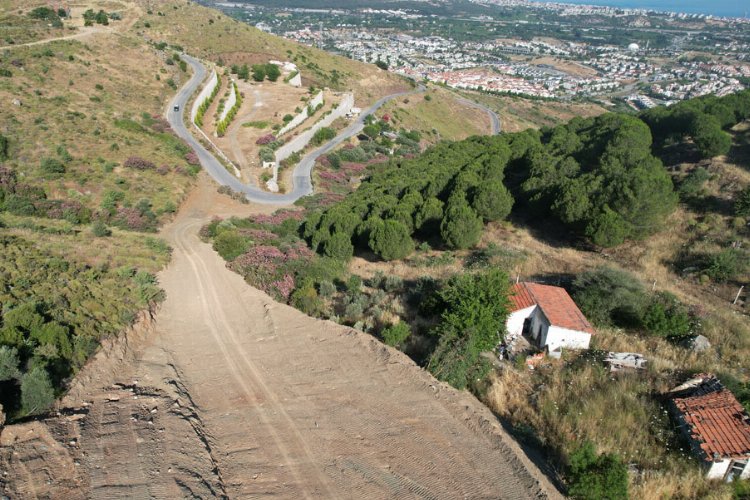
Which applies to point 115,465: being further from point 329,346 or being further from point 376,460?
point 329,346

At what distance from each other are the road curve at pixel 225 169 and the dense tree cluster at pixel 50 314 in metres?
19.2

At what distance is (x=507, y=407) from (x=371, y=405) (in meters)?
3.75

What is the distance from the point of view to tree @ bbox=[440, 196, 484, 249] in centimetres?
2511

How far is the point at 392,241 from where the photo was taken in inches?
980

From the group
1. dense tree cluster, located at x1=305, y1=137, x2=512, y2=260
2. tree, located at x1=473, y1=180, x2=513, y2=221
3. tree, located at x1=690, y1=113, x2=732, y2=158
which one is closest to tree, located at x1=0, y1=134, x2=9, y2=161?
dense tree cluster, located at x1=305, y1=137, x2=512, y2=260

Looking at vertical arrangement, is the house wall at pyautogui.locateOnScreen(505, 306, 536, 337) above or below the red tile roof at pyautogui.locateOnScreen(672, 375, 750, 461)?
below

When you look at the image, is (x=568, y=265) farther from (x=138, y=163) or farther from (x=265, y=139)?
(x=265, y=139)

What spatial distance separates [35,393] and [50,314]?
5.06 meters

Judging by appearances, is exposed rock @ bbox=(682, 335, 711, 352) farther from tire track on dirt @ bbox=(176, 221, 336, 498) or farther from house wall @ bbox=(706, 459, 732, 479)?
tire track on dirt @ bbox=(176, 221, 336, 498)

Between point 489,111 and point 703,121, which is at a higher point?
point 703,121

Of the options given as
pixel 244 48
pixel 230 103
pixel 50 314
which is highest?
pixel 244 48

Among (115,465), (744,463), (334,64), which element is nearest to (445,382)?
(744,463)

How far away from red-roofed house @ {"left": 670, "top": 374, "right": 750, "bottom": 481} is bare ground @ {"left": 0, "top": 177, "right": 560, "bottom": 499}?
3.56 m


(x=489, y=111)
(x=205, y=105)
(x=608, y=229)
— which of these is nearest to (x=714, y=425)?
(x=608, y=229)
